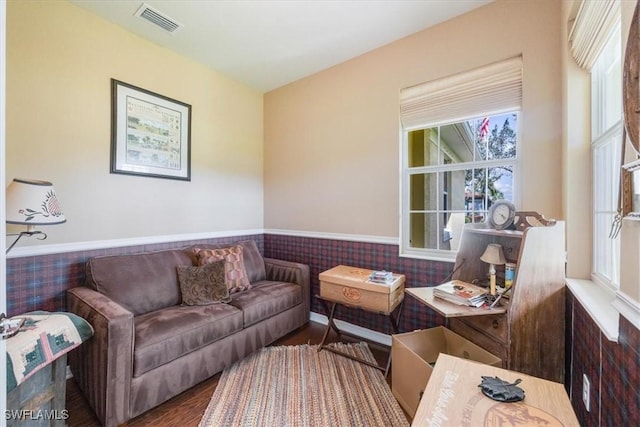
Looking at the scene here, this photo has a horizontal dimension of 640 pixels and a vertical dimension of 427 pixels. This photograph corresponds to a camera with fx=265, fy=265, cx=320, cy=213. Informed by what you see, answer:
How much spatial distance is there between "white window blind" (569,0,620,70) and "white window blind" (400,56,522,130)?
418 millimetres

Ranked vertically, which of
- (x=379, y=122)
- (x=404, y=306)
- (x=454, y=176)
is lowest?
(x=404, y=306)

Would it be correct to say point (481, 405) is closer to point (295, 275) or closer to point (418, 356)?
point (418, 356)

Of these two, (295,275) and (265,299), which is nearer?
(265,299)

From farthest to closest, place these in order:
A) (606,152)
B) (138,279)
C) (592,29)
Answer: (138,279) → (606,152) → (592,29)

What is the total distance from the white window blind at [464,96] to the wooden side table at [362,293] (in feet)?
4.78

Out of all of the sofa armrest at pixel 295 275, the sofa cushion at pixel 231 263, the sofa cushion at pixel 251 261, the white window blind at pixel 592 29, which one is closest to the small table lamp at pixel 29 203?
the sofa cushion at pixel 231 263

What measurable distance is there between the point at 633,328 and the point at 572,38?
1659 millimetres

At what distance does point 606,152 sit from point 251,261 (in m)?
2.87

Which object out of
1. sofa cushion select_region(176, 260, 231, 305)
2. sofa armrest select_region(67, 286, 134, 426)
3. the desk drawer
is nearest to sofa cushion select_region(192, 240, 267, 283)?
sofa cushion select_region(176, 260, 231, 305)

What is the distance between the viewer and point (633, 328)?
0.86 meters

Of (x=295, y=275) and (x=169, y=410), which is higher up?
(x=295, y=275)

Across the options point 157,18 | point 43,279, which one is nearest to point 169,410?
point 43,279

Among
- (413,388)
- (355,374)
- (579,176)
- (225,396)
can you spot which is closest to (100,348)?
(225,396)

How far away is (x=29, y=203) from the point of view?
60.6 inches
